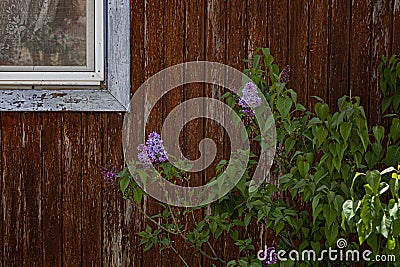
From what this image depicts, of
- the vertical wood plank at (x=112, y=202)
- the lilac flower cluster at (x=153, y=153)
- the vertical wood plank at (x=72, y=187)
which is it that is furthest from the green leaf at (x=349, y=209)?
the vertical wood plank at (x=72, y=187)

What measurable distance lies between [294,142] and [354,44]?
0.74m

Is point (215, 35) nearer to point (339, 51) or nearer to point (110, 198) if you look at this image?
point (339, 51)

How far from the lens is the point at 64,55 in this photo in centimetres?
297

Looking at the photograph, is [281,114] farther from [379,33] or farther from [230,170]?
[379,33]

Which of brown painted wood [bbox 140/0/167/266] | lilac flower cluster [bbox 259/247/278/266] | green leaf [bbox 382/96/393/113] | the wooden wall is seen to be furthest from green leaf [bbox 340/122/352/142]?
brown painted wood [bbox 140/0/167/266]

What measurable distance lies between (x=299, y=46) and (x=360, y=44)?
26cm

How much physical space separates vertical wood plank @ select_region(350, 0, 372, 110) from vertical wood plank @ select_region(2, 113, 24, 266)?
1421mm

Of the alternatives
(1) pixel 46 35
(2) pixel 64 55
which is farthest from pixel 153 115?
(1) pixel 46 35

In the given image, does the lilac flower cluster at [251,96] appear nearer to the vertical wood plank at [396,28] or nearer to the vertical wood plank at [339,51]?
the vertical wood plank at [339,51]

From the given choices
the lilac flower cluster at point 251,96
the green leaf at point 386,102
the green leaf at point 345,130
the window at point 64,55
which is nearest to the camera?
the green leaf at point 345,130

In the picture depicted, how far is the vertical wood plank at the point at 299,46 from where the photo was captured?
9.71 feet

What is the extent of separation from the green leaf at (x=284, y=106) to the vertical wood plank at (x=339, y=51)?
65 cm

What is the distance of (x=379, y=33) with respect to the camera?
9.74 ft

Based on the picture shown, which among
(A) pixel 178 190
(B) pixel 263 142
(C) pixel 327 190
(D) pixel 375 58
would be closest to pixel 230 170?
(B) pixel 263 142
